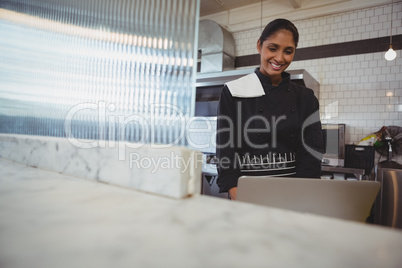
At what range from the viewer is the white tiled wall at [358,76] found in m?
3.25

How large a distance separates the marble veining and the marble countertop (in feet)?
0.17

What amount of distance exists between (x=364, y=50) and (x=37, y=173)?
394cm

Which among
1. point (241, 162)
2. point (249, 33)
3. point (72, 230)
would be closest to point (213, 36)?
point (249, 33)

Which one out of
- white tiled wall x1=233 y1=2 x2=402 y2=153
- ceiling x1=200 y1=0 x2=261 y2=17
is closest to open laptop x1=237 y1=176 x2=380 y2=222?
white tiled wall x1=233 y1=2 x2=402 y2=153

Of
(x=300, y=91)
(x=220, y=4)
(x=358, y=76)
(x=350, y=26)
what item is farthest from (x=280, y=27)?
(x=220, y=4)

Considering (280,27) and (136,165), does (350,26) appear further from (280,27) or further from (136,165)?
(136,165)

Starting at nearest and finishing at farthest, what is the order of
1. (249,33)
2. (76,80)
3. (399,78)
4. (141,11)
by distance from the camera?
(141,11)
(76,80)
(399,78)
(249,33)

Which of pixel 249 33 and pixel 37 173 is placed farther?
pixel 249 33

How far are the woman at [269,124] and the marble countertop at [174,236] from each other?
2.56 feet

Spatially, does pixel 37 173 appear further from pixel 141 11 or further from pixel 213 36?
pixel 213 36

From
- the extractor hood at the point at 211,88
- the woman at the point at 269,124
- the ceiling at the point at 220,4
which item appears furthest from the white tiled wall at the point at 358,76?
the woman at the point at 269,124

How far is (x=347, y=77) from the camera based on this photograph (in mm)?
3498

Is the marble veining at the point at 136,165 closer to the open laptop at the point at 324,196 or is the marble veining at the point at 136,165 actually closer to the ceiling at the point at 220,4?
the open laptop at the point at 324,196

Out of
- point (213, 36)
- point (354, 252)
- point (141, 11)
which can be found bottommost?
point (354, 252)
